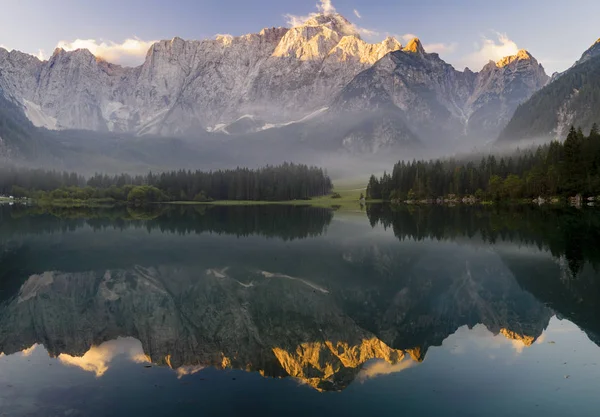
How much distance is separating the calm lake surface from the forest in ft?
291

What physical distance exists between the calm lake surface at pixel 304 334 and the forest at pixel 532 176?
88.6 metres

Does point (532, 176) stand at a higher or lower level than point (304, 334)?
higher

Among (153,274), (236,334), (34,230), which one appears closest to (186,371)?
(236,334)

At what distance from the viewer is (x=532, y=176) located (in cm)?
13975

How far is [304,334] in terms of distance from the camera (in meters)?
23.1

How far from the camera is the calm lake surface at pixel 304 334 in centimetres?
1599

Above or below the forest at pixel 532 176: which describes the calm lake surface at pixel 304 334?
below

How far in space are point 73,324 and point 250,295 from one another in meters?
11.5

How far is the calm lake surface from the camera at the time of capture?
52.5 feet

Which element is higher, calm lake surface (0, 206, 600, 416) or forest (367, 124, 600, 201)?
forest (367, 124, 600, 201)

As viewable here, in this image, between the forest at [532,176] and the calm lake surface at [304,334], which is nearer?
the calm lake surface at [304,334]

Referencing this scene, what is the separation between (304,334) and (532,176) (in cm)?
13917

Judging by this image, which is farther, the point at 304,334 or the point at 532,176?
the point at 532,176

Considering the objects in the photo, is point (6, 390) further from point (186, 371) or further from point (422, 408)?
point (422, 408)
